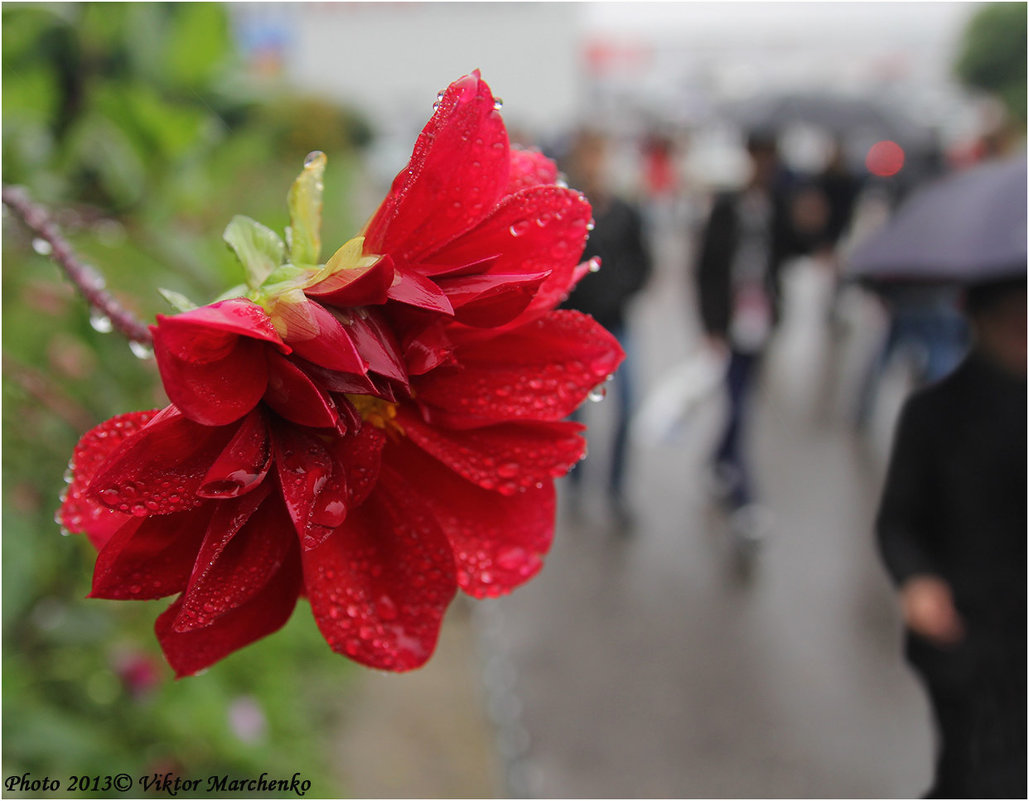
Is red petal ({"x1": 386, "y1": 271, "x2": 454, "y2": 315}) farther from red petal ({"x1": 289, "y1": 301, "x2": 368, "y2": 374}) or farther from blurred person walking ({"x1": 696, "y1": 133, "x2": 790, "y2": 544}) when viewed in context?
blurred person walking ({"x1": 696, "y1": 133, "x2": 790, "y2": 544})

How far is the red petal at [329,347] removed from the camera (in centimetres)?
30

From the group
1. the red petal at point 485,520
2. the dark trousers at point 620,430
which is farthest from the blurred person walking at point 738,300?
the red petal at point 485,520

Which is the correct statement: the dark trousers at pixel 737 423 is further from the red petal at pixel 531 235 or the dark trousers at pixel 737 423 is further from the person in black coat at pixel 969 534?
the red petal at pixel 531 235

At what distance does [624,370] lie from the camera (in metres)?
2.67

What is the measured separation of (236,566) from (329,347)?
0.34ft

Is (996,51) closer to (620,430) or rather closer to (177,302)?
(620,430)

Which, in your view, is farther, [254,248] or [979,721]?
[979,721]

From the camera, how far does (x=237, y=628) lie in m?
0.36

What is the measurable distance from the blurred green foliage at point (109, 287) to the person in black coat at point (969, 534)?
926 millimetres

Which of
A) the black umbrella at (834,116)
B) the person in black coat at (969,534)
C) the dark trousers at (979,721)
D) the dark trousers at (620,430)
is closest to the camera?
the dark trousers at (979,721)

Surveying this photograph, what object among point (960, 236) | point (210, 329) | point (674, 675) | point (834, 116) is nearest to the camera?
point (210, 329)

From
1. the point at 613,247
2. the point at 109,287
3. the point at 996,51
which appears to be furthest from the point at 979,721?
the point at 996,51

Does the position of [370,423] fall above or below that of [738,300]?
above

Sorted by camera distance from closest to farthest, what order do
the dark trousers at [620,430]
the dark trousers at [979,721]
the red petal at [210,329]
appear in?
the red petal at [210,329] < the dark trousers at [979,721] < the dark trousers at [620,430]
